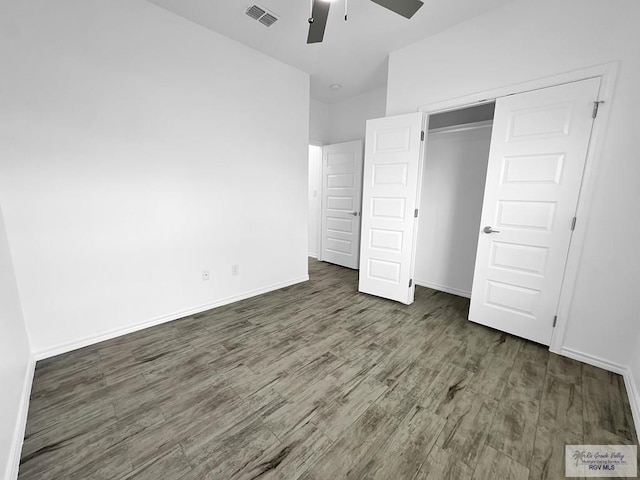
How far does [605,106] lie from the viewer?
189cm

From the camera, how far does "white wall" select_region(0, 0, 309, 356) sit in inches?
74.3

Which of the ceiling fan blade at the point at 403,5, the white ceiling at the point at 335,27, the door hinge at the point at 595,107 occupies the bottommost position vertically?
the door hinge at the point at 595,107

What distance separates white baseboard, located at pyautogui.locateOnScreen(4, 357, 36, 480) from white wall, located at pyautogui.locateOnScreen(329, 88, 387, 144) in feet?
15.0

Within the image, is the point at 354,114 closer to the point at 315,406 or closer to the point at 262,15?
the point at 262,15

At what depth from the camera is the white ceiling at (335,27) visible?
2246 mm

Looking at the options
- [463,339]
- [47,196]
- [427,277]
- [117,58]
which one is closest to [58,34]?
[117,58]

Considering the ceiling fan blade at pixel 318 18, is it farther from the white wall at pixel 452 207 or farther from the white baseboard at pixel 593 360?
the white baseboard at pixel 593 360

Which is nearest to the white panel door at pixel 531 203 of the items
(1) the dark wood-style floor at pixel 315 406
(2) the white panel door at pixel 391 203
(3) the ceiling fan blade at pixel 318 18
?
(1) the dark wood-style floor at pixel 315 406

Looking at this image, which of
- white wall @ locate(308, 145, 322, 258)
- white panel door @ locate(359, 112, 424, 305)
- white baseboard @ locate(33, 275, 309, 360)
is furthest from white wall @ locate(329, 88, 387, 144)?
white baseboard @ locate(33, 275, 309, 360)

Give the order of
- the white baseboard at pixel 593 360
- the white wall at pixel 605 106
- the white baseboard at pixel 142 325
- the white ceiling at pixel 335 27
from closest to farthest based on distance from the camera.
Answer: the white wall at pixel 605 106 < the white baseboard at pixel 593 360 < the white baseboard at pixel 142 325 < the white ceiling at pixel 335 27

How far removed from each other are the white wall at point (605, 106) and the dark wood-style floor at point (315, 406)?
0.40 meters

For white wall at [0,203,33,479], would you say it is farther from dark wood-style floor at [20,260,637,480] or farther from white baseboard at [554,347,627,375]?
white baseboard at [554,347,627,375]

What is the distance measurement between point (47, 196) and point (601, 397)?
4247 millimetres

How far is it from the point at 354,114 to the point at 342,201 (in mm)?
1476
